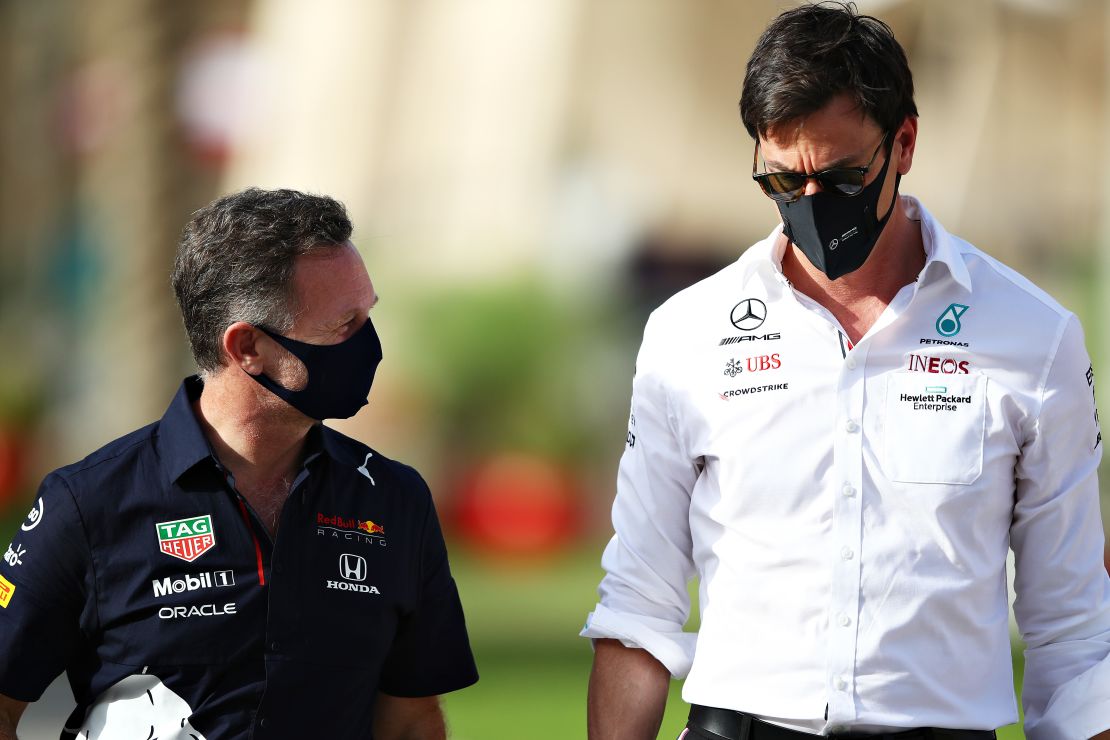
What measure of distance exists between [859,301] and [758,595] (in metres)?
0.61

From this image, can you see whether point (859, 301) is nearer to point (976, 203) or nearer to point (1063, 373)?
point (1063, 373)

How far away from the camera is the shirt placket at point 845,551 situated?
266 cm

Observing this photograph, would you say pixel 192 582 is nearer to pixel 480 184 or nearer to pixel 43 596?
pixel 43 596

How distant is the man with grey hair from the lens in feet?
8.74

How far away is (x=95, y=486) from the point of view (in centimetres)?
270

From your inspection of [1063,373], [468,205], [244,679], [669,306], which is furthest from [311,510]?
[468,205]

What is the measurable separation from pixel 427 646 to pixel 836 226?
115 centimetres

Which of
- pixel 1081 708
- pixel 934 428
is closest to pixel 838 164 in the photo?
pixel 934 428

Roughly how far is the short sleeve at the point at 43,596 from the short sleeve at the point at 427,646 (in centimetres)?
62

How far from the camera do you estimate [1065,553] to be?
2.74 meters

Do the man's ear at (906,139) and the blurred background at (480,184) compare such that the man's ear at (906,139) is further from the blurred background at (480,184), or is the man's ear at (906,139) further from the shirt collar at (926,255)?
the blurred background at (480,184)

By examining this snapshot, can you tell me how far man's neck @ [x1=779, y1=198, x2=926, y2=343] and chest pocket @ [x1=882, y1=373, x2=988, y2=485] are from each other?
6.3 inches

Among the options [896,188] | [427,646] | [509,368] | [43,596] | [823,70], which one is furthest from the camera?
[509,368]

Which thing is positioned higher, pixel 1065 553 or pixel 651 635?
pixel 1065 553
